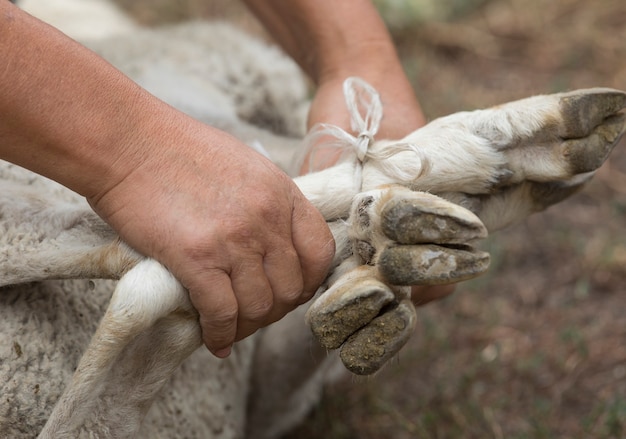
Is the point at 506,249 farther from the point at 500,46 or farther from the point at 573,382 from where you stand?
the point at 500,46

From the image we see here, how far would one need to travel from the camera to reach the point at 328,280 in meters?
1.49

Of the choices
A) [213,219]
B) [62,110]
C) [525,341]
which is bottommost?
[525,341]

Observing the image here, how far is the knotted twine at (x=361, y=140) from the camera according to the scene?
154cm

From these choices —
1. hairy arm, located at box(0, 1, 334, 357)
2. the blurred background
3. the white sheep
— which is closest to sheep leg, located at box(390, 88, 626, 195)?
the white sheep

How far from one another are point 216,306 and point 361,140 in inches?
17.6

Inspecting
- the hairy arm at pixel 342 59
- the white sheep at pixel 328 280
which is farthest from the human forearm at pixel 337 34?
the white sheep at pixel 328 280

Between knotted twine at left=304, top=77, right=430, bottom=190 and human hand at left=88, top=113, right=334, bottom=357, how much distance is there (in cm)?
23

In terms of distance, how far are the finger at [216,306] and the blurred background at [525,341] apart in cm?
55

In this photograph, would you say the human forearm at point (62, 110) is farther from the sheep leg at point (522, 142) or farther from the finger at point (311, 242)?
the sheep leg at point (522, 142)

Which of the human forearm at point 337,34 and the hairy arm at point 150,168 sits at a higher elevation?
the hairy arm at point 150,168

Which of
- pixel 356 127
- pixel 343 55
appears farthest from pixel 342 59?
pixel 356 127

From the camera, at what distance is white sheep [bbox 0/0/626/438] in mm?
1304

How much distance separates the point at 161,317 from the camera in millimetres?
1348

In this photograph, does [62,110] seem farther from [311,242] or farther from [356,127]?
[356,127]
